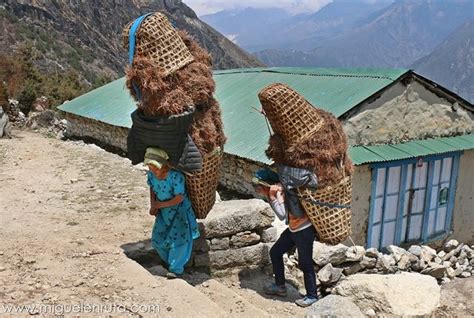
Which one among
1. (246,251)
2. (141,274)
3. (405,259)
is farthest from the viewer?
(405,259)

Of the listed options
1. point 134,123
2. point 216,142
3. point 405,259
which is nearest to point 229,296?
point 216,142

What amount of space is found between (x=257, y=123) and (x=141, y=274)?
4.93 meters

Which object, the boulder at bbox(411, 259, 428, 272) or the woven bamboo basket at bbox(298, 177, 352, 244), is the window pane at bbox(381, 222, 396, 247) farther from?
the woven bamboo basket at bbox(298, 177, 352, 244)

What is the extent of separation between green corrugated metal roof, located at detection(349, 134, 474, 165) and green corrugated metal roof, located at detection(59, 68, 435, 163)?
13 centimetres

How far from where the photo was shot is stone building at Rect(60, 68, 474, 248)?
7.71m

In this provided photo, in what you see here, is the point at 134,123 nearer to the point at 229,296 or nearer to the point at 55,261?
the point at 55,261

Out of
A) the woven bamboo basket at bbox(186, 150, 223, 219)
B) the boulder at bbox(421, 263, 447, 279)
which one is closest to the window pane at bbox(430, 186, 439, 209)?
the boulder at bbox(421, 263, 447, 279)

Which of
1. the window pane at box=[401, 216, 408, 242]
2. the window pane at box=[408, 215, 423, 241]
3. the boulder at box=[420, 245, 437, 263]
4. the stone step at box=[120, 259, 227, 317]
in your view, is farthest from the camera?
the window pane at box=[408, 215, 423, 241]

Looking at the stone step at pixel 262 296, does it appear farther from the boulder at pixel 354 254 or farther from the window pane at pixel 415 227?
the window pane at pixel 415 227

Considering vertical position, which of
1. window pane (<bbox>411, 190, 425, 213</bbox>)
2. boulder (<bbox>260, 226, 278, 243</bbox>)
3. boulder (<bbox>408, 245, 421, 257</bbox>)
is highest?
boulder (<bbox>260, 226, 278, 243</bbox>)

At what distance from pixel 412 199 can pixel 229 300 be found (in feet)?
17.7

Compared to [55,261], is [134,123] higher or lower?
higher

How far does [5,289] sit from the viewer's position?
374 cm

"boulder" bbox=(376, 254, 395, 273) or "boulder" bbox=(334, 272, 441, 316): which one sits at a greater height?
"boulder" bbox=(334, 272, 441, 316)
